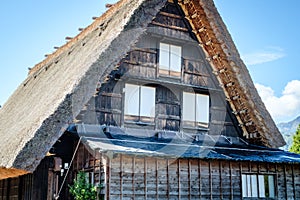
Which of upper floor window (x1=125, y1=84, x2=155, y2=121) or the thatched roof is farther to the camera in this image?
upper floor window (x1=125, y1=84, x2=155, y2=121)

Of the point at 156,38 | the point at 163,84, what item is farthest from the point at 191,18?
the point at 163,84

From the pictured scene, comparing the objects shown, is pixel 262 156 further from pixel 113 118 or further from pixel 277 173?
pixel 113 118

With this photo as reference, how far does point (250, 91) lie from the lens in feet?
45.2

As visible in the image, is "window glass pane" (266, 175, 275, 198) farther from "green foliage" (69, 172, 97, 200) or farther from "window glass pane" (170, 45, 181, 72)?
"green foliage" (69, 172, 97, 200)

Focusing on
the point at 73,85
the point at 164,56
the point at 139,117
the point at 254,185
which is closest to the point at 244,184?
the point at 254,185

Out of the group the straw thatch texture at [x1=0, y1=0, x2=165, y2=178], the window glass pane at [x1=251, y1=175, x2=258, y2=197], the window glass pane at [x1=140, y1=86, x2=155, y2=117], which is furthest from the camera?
the window glass pane at [x1=140, y1=86, x2=155, y2=117]

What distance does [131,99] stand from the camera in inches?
501

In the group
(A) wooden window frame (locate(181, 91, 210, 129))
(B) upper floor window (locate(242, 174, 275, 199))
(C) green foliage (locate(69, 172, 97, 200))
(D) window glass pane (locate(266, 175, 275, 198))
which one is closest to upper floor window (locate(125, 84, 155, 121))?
(A) wooden window frame (locate(181, 91, 210, 129))

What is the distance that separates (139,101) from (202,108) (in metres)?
2.20

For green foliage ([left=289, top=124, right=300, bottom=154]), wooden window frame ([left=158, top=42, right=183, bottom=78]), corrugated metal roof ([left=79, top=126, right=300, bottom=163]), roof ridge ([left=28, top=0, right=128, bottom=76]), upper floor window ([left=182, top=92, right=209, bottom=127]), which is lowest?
corrugated metal roof ([left=79, top=126, right=300, bottom=163])

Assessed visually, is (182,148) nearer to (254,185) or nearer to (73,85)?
(254,185)

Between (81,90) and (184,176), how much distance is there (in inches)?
131

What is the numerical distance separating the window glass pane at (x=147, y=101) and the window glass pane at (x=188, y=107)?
3.50 feet

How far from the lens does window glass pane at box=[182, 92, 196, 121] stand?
13.6 m
